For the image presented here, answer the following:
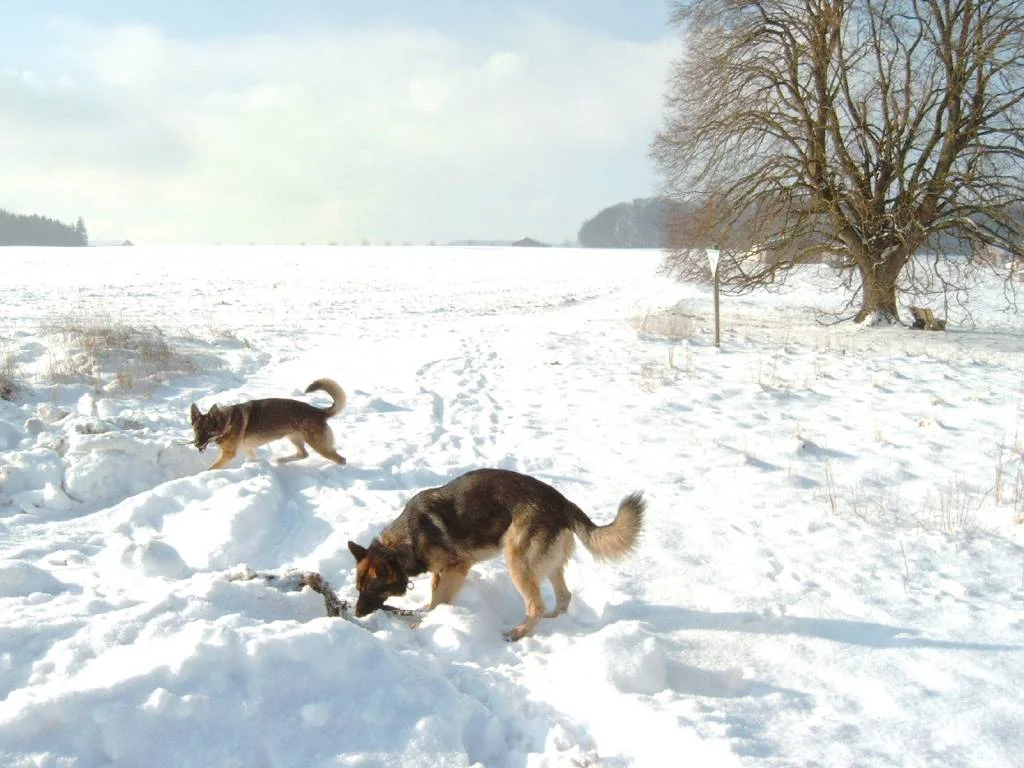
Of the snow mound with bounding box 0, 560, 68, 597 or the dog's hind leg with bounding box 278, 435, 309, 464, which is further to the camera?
the dog's hind leg with bounding box 278, 435, 309, 464

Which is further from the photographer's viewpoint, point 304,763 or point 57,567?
point 57,567

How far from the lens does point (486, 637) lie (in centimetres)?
425

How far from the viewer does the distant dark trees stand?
116600 mm

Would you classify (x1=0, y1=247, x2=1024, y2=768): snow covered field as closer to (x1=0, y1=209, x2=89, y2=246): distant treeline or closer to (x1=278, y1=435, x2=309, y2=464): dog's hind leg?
(x1=278, y1=435, x2=309, y2=464): dog's hind leg

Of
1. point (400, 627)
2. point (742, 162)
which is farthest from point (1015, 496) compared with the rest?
point (742, 162)

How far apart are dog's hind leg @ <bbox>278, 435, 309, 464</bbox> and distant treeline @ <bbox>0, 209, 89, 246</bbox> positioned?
406 ft

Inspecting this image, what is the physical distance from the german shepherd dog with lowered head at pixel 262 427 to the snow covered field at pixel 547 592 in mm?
282

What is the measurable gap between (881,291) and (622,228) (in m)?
119

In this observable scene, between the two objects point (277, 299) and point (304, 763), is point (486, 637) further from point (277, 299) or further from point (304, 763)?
point (277, 299)

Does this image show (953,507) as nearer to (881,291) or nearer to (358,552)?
(358,552)

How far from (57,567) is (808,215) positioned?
19.0 meters

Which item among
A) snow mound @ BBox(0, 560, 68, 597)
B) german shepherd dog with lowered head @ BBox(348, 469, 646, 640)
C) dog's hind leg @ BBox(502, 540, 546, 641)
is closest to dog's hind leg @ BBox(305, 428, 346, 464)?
german shepherd dog with lowered head @ BBox(348, 469, 646, 640)

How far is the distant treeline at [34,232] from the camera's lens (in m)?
104

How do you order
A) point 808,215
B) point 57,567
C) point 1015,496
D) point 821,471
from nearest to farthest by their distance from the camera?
point 57,567 < point 1015,496 < point 821,471 < point 808,215
